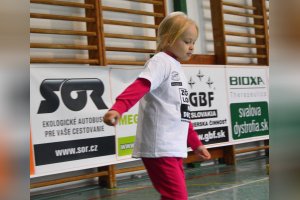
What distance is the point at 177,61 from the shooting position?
2.07 meters

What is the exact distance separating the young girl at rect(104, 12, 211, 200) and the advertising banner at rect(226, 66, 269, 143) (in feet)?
13.0

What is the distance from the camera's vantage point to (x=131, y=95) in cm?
173

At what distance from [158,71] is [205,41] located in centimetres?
436

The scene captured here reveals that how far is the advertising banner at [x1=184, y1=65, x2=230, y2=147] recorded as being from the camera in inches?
211

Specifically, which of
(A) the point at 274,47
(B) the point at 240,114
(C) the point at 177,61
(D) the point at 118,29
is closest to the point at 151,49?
(D) the point at 118,29

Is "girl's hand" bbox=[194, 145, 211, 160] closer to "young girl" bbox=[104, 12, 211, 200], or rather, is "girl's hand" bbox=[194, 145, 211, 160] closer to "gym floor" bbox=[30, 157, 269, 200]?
"young girl" bbox=[104, 12, 211, 200]

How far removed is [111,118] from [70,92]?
282cm

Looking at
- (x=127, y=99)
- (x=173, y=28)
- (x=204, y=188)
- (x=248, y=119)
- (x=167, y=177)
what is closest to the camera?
(x=127, y=99)

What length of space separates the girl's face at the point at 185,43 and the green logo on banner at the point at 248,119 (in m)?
3.97

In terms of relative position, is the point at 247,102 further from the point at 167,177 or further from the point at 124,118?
the point at 167,177

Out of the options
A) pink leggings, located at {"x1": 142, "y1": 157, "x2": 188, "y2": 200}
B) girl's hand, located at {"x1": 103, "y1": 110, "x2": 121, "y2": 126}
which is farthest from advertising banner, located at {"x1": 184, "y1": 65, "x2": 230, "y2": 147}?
girl's hand, located at {"x1": 103, "y1": 110, "x2": 121, "y2": 126}

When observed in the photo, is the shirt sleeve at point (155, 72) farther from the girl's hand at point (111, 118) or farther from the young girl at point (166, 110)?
the girl's hand at point (111, 118)

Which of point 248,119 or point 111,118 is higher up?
point 111,118

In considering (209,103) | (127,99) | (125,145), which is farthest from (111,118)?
(209,103)
